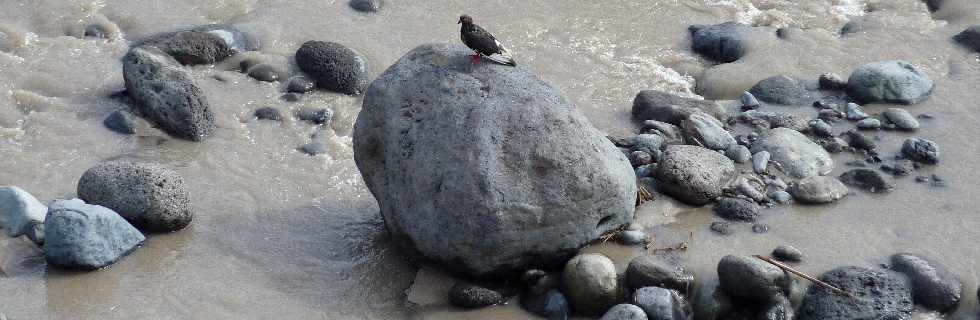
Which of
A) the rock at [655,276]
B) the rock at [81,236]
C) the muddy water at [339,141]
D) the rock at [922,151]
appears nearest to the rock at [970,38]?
the muddy water at [339,141]

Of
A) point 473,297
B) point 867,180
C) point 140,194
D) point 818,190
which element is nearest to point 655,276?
point 473,297

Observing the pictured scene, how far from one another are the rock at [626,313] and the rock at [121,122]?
4.39m

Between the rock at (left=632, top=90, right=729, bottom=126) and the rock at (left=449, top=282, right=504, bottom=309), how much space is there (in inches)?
117

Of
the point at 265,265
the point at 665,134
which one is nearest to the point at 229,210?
the point at 265,265

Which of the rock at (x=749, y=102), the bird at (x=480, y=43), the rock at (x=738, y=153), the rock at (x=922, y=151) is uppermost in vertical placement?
the bird at (x=480, y=43)

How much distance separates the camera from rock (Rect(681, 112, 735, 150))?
8.30m

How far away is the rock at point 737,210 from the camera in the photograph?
7.33m

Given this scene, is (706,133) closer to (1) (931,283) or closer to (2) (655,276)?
(2) (655,276)

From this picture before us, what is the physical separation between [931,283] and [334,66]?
5.34 m

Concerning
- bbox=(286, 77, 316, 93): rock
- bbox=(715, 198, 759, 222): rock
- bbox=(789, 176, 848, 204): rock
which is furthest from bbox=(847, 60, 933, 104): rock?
bbox=(286, 77, 316, 93): rock

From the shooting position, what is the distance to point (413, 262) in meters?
6.93

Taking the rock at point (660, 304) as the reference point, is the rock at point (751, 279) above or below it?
above

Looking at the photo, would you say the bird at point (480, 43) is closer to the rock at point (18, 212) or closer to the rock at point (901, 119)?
the rock at point (18, 212)

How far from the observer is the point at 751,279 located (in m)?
6.32
